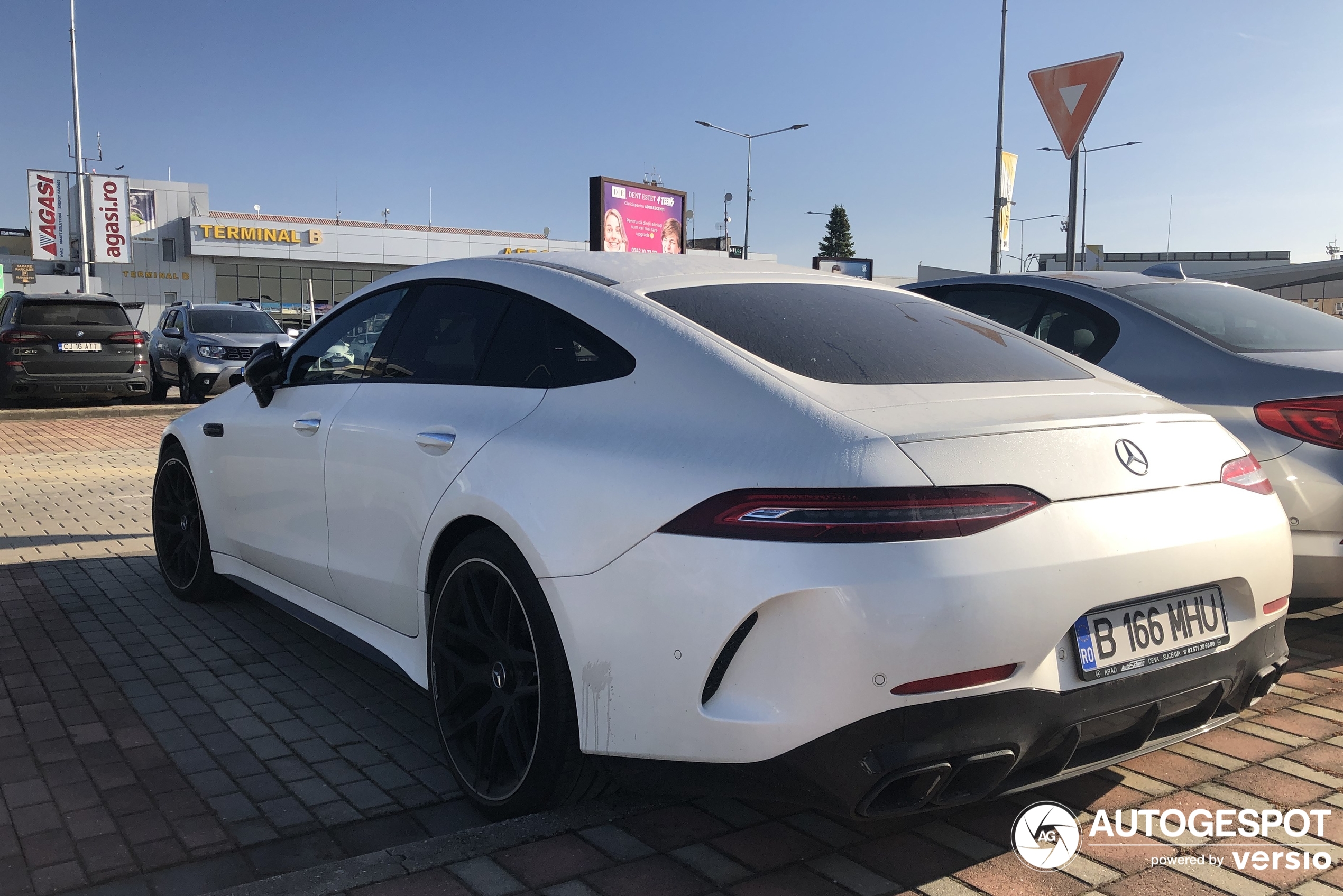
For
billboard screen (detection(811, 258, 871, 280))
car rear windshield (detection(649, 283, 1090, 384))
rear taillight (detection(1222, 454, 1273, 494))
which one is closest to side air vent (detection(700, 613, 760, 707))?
car rear windshield (detection(649, 283, 1090, 384))

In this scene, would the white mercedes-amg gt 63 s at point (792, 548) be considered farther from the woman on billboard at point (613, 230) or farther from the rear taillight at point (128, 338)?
the woman on billboard at point (613, 230)

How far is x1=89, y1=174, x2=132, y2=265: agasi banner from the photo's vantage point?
148 ft

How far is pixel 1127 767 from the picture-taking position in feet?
10.4

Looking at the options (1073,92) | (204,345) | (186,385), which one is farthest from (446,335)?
(186,385)

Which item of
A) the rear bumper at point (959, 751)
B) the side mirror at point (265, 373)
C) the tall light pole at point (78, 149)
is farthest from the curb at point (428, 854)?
the tall light pole at point (78, 149)

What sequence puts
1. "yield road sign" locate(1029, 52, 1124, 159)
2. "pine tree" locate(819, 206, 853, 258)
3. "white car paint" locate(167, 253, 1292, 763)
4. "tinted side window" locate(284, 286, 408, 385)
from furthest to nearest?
"pine tree" locate(819, 206, 853, 258) → "yield road sign" locate(1029, 52, 1124, 159) → "tinted side window" locate(284, 286, 408, 385) → "white car paint" locate(167, 253, 1292, 763)

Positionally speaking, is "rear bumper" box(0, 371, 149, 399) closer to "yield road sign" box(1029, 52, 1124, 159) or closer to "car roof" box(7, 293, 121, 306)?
"car roof" box(7, 293, 121, 306)

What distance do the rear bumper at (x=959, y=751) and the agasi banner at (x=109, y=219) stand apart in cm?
4984

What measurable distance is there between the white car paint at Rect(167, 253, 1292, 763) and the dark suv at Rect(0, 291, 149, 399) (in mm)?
14682

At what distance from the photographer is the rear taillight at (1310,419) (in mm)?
3957

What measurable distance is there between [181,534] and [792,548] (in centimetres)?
405

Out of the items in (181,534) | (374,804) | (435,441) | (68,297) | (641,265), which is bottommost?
(374,804)

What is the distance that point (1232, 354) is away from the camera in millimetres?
4406

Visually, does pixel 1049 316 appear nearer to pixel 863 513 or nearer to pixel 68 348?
pixel 863 513
